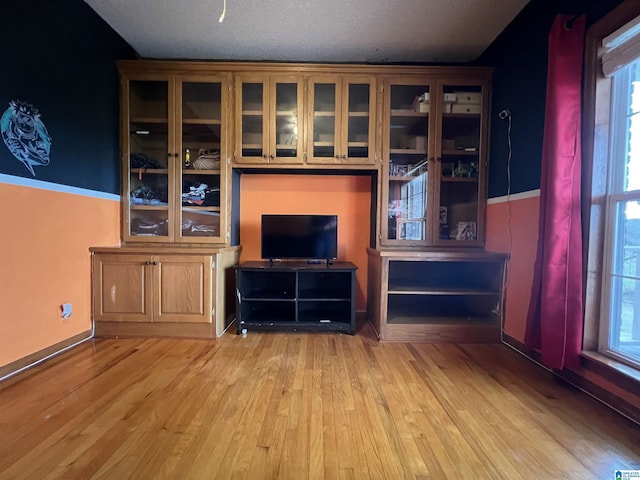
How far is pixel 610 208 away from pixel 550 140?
0.50 metres

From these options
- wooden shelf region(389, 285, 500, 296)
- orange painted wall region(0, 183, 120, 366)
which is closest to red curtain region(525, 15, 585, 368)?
wooden shelf region(389, 285, 500, 296)

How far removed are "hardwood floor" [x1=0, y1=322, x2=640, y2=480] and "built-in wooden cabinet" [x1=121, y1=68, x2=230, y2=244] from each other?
3.60 ft

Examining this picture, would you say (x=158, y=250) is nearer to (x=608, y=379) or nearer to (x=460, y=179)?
(x=460, y=179)

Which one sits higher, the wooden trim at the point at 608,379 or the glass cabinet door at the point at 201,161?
the glass cabinet door at the point at 201,161

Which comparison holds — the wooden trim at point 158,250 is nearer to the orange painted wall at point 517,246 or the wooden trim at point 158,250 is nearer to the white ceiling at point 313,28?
the white ceiling at point 313,28

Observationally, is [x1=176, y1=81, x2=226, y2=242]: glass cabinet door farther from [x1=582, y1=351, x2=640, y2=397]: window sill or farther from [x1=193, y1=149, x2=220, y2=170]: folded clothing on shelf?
[x1=582, y1=351, x2=640, y2=397]: window sill

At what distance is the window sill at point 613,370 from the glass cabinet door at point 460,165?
3.95ft

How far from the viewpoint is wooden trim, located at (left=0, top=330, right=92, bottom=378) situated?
177 cm

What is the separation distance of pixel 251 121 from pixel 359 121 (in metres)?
0.97

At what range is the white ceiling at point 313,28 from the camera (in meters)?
2.17

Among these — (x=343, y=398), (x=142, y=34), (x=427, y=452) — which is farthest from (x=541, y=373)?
(x=142, y=34)

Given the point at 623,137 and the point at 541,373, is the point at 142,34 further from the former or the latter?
the point at 541,373

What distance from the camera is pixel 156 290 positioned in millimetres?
2439

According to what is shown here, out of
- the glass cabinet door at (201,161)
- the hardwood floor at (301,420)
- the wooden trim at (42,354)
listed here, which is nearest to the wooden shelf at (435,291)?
the hardwood floor at (301,420)
